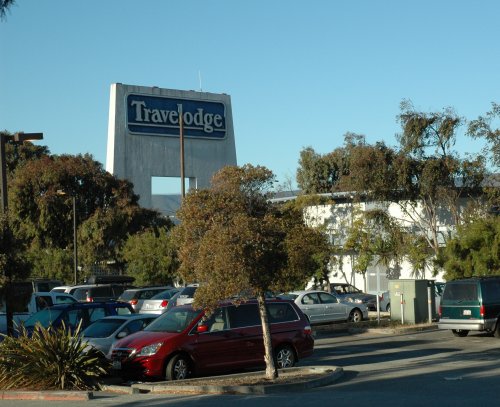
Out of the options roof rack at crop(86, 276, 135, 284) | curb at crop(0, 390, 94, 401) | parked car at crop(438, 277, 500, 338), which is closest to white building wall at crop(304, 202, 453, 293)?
roof rack at crop(86, 276, 135, 284)

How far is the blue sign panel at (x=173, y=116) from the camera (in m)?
56.3

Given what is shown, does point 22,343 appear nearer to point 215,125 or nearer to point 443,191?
point 443,191

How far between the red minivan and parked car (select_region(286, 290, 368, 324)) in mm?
11400

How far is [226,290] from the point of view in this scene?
15.2 metres

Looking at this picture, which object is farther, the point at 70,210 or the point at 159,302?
the point at 70,210

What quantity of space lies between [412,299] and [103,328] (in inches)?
558

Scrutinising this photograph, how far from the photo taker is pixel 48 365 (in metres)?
15.9

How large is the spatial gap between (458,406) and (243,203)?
555 centimetres

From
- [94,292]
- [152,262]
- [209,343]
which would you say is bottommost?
[209,343]

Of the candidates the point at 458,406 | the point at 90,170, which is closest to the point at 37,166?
the point at 90,170

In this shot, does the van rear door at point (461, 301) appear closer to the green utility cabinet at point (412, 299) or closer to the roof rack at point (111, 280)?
the green utility cabinet at point (412, 299)

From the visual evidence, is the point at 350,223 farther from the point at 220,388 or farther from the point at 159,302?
the point at 220,388

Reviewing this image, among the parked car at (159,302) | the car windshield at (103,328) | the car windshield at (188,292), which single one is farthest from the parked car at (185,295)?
the car windshield at (103,328)

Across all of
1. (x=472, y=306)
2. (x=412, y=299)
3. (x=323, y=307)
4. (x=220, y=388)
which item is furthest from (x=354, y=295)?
(x=220, y=388)
